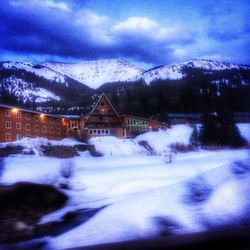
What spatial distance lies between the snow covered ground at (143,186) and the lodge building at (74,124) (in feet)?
0.15

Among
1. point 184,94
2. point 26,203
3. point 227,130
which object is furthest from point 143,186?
point 184,94

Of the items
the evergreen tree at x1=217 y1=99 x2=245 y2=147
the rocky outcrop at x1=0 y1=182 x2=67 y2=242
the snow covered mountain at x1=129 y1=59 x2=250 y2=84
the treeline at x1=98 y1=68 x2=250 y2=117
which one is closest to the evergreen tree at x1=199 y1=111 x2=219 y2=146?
the evergreen tree at x1=217 y1=99 x2=245 y2=147

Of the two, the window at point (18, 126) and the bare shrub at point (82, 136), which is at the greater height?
the window at point (18, 126)

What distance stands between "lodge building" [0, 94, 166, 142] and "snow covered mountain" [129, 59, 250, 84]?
208 millimetres

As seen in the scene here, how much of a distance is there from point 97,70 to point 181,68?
17.4 inches

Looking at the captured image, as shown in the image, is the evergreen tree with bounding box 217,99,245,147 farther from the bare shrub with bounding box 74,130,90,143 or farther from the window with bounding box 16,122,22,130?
the window with bounding box 16,122,22,130

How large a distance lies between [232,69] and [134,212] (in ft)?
3.22

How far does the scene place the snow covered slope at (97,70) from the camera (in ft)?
4.54

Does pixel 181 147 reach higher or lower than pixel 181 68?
lower

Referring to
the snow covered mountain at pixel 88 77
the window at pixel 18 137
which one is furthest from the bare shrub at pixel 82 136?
the window at pixel 18 137

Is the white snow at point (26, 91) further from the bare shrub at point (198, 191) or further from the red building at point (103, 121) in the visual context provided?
the bare shrub at point (198, 191)

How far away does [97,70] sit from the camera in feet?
4.58

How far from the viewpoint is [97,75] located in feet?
4.94

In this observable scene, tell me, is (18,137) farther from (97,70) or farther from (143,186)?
(143,186)
